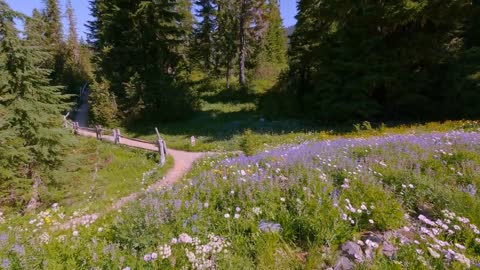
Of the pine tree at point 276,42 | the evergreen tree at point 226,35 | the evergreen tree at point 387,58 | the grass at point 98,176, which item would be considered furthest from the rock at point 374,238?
the pine tree at point 276,42

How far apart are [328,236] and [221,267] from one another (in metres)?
1.37

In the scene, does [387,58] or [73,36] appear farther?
[73,36]

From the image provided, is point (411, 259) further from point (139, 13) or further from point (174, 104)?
point (139, 13)

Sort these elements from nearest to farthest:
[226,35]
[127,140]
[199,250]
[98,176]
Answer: [199,250]
[98,176]
[127,140]
[226,35]

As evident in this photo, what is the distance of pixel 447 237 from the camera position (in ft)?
10.5

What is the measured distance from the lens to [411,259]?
9.61 feet

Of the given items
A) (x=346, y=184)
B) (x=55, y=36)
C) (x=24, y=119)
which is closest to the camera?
(x=346, y=184)

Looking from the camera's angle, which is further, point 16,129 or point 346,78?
point 346,78

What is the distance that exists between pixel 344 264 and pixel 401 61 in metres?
17.9

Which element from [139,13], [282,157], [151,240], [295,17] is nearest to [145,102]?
[139,13]

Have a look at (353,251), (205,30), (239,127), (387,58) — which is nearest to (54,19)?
(205,30)

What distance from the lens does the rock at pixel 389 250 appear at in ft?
10.2

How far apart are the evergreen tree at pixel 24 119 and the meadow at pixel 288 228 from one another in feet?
26.1

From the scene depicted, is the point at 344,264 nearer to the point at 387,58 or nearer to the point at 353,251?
the point at 353,251
